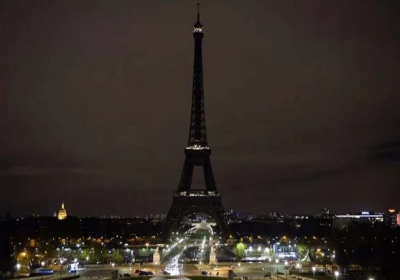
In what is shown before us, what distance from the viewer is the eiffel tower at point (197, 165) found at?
90.2 metres

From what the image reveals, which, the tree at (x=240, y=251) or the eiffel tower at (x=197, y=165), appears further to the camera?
the eiffel tower at (x=197, y=165)

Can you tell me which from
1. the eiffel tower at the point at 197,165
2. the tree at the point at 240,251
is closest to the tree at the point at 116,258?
the tree at the point at 240,251

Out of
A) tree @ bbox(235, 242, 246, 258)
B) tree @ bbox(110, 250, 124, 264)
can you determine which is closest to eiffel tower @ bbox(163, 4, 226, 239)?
tree @ bbox(235, 242, 246, 258)

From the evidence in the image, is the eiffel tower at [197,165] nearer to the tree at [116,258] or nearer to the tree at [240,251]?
the tree at [240,251]

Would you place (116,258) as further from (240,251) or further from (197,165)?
(197,165)

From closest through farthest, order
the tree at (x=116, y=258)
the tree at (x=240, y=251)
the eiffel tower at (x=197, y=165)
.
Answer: the tree at (x=116, y=258) → the tree at (x=240, y=251) → the eiffel tower at (x=197, y=165)

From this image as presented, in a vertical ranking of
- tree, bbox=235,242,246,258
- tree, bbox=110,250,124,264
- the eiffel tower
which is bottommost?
tree, bbox=110,250,124,264

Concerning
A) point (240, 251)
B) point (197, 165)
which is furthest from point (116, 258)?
point (197, 165)

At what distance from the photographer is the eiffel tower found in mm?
90188

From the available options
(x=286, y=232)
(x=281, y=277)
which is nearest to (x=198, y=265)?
(x=281, y=277)

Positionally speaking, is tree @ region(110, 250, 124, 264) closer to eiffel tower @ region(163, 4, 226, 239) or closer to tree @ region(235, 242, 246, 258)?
tree @ region(235, 242, 246, 258)

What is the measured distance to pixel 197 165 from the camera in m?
92.2

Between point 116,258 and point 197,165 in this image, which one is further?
point 197,165

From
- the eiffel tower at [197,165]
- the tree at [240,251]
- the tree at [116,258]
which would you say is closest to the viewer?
the tree at [116,258]
